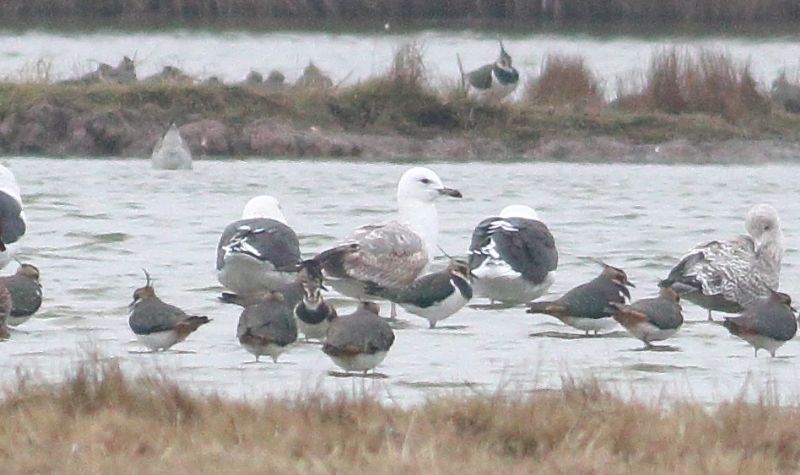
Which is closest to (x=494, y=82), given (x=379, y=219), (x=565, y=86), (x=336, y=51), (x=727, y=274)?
(x=565, y=86)

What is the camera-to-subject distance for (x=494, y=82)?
27141mm

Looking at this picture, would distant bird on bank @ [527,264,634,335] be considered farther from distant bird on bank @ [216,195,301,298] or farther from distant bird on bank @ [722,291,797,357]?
distant bird on bank @ [216,195,301,298]

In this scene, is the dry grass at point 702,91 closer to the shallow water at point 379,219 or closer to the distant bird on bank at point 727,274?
the shallow water at point 379,219

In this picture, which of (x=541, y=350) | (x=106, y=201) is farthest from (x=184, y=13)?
(x=541, y=350)

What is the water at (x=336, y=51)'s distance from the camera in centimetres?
3266

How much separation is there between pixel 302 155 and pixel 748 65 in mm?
7053

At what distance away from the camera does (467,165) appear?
24.6 meters

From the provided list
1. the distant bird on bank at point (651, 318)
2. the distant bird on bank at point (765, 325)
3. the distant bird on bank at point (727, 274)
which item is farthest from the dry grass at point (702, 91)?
the distant bird on bank at point (765, 325)

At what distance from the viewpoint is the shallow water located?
10.4 m

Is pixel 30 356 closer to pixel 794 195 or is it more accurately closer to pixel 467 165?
pixel 794 195

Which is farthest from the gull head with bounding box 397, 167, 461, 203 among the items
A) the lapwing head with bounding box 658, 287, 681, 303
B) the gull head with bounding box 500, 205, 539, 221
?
the lapwing head with bounding box 658, 287, 681, 303

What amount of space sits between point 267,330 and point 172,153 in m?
12.7

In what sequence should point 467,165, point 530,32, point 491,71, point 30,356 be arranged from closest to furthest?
point 30,356 → point 467,165 → point 491,71 → point 530,32

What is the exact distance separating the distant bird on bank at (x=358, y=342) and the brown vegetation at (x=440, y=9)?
3566 centimetres
